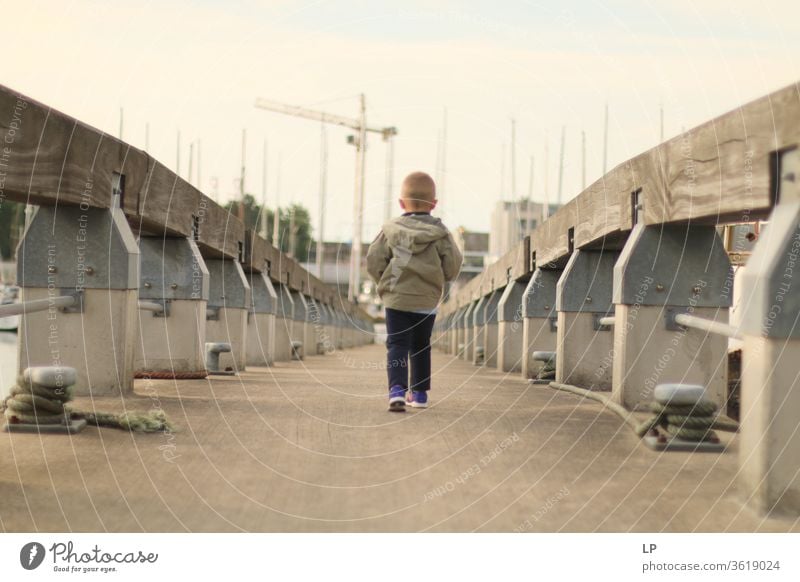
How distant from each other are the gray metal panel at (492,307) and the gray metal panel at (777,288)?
1323 centimetres

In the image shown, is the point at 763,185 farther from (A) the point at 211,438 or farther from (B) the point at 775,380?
(A) the point at 211,438

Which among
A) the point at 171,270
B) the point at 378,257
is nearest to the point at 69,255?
the point at 378,257

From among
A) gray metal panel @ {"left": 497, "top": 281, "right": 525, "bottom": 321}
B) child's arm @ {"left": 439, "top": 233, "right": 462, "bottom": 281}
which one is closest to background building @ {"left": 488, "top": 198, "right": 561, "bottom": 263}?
gray metal panel @ {"left": 497, "top": 281, "right": 525, "bottom": 321}

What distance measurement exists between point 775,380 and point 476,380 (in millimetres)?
6897

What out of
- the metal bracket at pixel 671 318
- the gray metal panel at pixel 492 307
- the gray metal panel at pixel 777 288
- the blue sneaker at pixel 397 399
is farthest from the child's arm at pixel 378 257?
the gray metal panel at pixel 492 307

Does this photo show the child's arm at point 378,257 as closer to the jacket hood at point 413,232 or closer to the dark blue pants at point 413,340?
the jacket hood at point 413,232

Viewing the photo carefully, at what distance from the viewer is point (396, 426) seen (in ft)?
17.6

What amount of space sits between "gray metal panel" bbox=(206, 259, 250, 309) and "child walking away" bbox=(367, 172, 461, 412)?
16.7ft

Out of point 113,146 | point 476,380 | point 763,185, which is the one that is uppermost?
point 113,146

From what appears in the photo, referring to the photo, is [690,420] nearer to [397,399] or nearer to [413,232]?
[397,399]

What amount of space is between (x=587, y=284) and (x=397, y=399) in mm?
2844

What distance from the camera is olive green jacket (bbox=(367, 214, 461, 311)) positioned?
6.38 m

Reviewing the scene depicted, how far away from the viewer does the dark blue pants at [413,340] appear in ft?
21.0

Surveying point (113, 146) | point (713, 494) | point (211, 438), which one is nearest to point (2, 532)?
point (211, 438)
